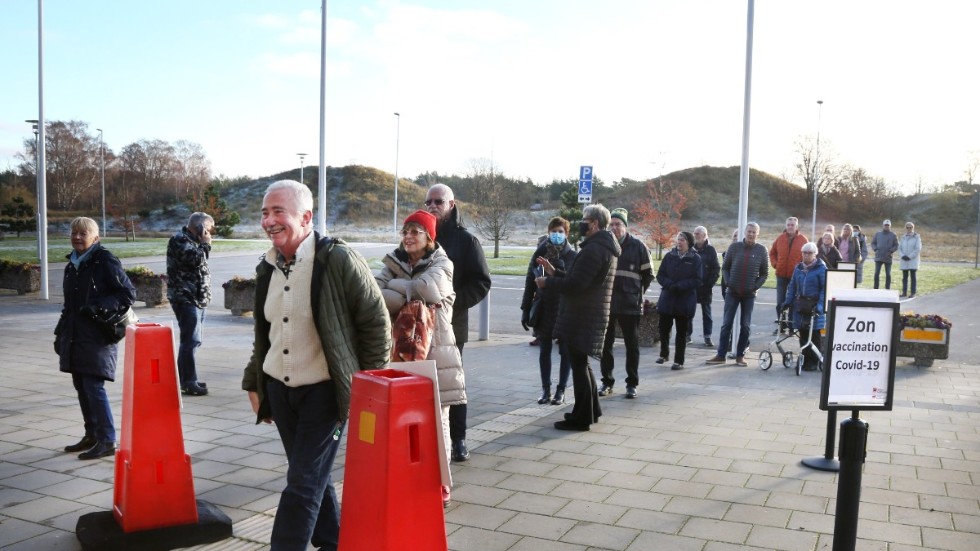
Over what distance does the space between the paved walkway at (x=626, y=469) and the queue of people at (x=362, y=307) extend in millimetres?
406

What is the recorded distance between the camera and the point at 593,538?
446cm

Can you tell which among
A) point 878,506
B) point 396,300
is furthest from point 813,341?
point 396,300

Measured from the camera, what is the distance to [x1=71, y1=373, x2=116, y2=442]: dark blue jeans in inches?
235

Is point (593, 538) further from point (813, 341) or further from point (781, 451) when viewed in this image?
point (813, 341)

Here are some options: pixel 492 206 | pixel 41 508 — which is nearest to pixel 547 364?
pixel 41 508

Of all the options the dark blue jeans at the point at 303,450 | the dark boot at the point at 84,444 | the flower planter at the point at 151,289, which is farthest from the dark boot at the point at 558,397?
the flower planter at the point at 151,289

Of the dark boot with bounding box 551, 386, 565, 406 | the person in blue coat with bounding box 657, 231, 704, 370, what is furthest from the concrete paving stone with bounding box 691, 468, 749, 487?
the person in blue coat with bounding box 657, 231, 704, 370

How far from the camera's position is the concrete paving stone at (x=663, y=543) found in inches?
170

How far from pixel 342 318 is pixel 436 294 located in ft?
4.58

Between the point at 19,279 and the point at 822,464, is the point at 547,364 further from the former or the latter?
the point at 19,279

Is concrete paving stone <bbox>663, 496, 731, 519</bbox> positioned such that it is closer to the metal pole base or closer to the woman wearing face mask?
the metal pole base

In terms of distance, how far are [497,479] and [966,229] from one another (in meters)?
86.2

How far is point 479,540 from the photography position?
14.5ft

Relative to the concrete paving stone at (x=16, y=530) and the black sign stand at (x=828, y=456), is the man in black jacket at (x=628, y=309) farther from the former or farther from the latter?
the concrete paving stone at (x=16, y=530)
